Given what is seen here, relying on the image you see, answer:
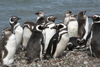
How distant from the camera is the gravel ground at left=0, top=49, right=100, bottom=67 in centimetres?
740

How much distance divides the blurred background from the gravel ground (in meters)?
7.15

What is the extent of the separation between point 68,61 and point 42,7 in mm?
12092

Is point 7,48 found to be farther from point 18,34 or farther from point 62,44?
point 62,44

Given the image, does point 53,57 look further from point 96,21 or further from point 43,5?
point 43,5

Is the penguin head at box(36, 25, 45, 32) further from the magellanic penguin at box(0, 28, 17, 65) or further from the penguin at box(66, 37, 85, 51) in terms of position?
the penguin at box(66, 37, 85, 51)

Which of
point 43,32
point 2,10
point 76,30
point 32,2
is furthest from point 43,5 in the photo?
point 43,32

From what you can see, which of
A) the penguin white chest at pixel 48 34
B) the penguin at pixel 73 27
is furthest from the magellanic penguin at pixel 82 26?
the penguin white chest at pixel 48 34

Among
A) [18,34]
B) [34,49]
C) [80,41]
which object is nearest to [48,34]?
[18,34]

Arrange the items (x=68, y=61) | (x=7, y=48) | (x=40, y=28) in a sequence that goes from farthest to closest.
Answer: (x=40, y=28), (x=68, y=61), (x=7, y=48)

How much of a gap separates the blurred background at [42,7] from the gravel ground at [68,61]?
23.5ft

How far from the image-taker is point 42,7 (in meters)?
19.4

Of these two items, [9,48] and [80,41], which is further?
[80,41]

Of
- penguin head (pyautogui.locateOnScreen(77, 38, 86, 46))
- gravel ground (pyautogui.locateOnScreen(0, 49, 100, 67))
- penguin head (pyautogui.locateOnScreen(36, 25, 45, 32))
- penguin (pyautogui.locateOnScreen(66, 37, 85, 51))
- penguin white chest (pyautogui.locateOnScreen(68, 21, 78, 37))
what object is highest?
penguin head (pyautogui.locateOnScreen(36, 25, 45, 32))

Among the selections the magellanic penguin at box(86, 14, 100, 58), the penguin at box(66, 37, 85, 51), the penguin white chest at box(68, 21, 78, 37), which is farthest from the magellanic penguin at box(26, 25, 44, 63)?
the penguin white chest at box(68, 21, 78, 37)
